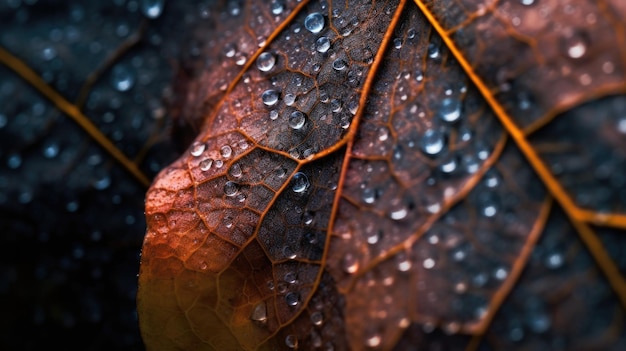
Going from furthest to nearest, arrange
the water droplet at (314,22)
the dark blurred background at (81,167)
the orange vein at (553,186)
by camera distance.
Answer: the dark blurred background at (81,167) < the water droplet at (314,22) < the orange vein at (553,186)

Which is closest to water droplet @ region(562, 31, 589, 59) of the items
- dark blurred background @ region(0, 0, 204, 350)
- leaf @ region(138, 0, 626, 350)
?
leaf @ region(138, 0, 626, 350)

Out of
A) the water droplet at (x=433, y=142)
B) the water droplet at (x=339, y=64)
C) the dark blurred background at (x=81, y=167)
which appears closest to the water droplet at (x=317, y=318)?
the water droplet at (x=433, y=142)

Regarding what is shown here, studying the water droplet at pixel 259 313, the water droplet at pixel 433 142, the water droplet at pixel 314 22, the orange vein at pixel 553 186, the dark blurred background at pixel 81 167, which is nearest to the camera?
the orange vein at pixel 553 186

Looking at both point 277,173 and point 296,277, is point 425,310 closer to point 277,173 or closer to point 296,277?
point 296,277

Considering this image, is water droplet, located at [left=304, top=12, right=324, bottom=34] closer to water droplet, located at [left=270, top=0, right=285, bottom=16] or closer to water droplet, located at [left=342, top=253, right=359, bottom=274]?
water droplet, located at [left=270, top=0, right=285, bottom=16]

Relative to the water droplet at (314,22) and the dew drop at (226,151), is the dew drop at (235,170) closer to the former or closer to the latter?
the dew drop at (226,151)
